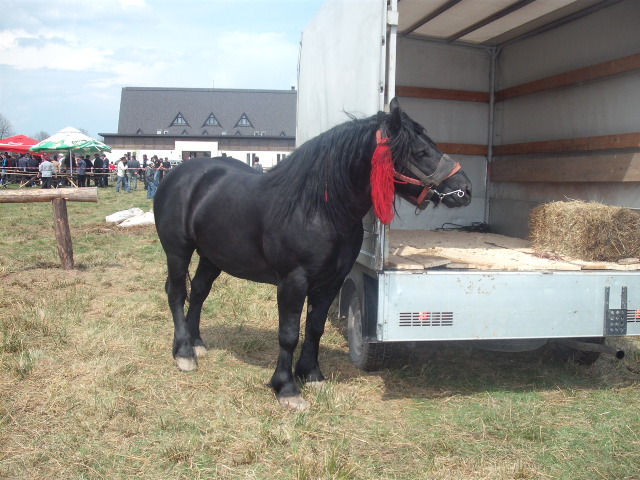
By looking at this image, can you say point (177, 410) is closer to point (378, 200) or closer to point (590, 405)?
point (378, 200)

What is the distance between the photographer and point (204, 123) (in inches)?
2409

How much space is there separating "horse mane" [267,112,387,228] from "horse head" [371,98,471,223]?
0.15 metres

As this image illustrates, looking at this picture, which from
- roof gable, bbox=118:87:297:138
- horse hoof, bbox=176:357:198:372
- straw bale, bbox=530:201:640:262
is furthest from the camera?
roof gable, bbox=118:87:297:138

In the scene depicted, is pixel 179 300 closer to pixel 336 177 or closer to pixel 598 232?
pixel 336 177

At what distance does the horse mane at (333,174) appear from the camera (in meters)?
3.53

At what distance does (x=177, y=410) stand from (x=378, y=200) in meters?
1.84

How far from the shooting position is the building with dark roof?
193 ft

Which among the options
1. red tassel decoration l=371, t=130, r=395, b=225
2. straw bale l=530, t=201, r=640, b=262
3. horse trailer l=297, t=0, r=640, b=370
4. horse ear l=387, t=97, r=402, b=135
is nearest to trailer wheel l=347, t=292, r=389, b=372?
horse trailer l=297, t=0, r=640, b=370

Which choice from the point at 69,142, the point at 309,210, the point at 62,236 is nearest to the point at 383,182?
the point at 309,210

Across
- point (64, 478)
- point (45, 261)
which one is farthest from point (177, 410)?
point (45, 261)

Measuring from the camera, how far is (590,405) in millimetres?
3764

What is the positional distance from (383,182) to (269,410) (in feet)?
5.26

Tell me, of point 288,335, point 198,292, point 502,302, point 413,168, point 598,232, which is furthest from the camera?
point 198,292

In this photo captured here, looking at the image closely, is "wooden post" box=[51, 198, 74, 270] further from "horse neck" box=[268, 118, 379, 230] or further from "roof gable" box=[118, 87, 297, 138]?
"roof gable" box=[118, 87, 297, 138]
